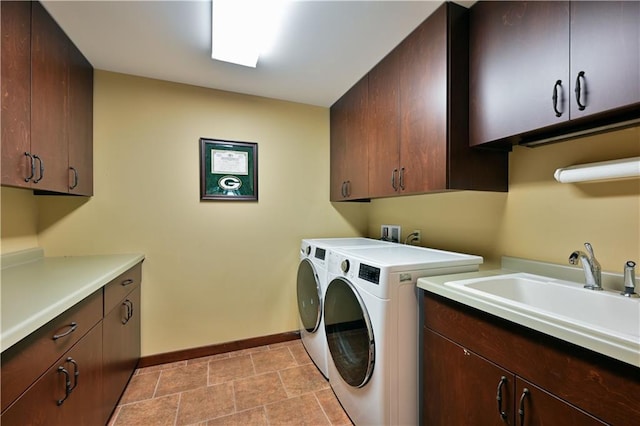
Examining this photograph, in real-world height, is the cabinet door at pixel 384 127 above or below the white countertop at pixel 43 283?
above

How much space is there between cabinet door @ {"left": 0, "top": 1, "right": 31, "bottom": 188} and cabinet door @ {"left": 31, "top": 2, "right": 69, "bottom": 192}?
0.04 metres

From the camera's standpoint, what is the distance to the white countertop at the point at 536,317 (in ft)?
2.14

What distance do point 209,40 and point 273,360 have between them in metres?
2.33

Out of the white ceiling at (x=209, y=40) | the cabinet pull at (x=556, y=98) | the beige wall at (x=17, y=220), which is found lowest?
the beige wall at (x=17, y=220)

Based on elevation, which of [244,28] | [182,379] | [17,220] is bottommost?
[182,379]

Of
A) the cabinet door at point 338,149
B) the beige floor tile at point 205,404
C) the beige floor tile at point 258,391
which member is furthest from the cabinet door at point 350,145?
the beige floor tile at point 205,404

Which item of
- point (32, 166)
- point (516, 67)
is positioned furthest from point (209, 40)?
point (516, 67)

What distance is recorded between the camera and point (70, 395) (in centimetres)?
109

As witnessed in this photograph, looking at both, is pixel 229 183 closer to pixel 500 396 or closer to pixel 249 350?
pixel 249 350

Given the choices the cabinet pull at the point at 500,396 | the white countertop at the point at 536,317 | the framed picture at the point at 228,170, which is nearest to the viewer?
the white countertop at the point at 536,317

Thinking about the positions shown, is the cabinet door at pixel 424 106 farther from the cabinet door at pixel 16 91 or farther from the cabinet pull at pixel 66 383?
the cabinet door at pixel 16 91

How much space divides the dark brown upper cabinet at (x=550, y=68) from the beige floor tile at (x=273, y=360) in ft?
6.65

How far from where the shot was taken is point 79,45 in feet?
5.59

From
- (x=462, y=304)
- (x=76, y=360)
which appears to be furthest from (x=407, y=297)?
(x=76, y=360)
